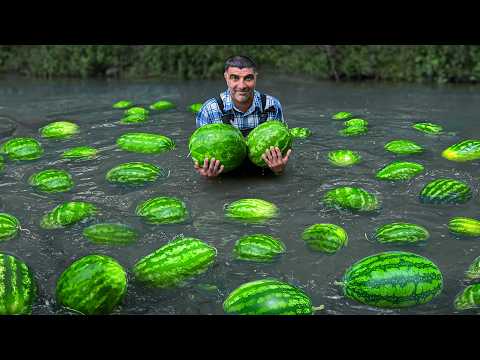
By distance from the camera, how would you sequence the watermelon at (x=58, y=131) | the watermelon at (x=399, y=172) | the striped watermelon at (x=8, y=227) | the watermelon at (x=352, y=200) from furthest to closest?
the watermelon at (x=58, y=131)
the watermelon at (x=399, y=172)
the watermelon at (x=352, y=200)
the striped watermelon at (x=8, y=227)

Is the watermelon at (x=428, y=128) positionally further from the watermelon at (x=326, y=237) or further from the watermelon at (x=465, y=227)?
the watermelon at (x=326, y=237)

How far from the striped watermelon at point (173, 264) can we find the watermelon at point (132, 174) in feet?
6.04

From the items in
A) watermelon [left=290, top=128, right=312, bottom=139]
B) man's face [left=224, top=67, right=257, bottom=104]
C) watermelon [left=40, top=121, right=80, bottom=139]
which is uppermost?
man's face [left=224, top=67, right=257, bottom=104]

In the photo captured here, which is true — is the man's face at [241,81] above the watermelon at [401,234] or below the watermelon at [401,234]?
above

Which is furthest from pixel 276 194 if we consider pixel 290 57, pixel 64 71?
pixel 64 71

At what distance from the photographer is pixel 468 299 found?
2832 millimetres

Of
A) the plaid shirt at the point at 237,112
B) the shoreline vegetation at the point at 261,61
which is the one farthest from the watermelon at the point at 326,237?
the shoreline vegetation at the point at 261,61

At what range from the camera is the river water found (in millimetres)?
3080

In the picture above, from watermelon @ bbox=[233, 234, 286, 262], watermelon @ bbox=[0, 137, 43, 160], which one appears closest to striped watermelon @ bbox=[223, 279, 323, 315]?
watermelon @ bbox=[233, 234, 286, 262]

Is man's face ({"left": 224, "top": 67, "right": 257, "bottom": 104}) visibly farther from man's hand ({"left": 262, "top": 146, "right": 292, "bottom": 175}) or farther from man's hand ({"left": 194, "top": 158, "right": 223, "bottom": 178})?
man's hand ({"left": 194, "top": 158, "right": 223, "bottom": 178})

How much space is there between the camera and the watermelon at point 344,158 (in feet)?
18.4

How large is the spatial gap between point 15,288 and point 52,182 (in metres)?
2.18

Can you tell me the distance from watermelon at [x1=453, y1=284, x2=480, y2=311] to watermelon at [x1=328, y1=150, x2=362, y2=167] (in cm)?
280

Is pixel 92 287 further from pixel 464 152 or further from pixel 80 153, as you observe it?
pixel 464 152
